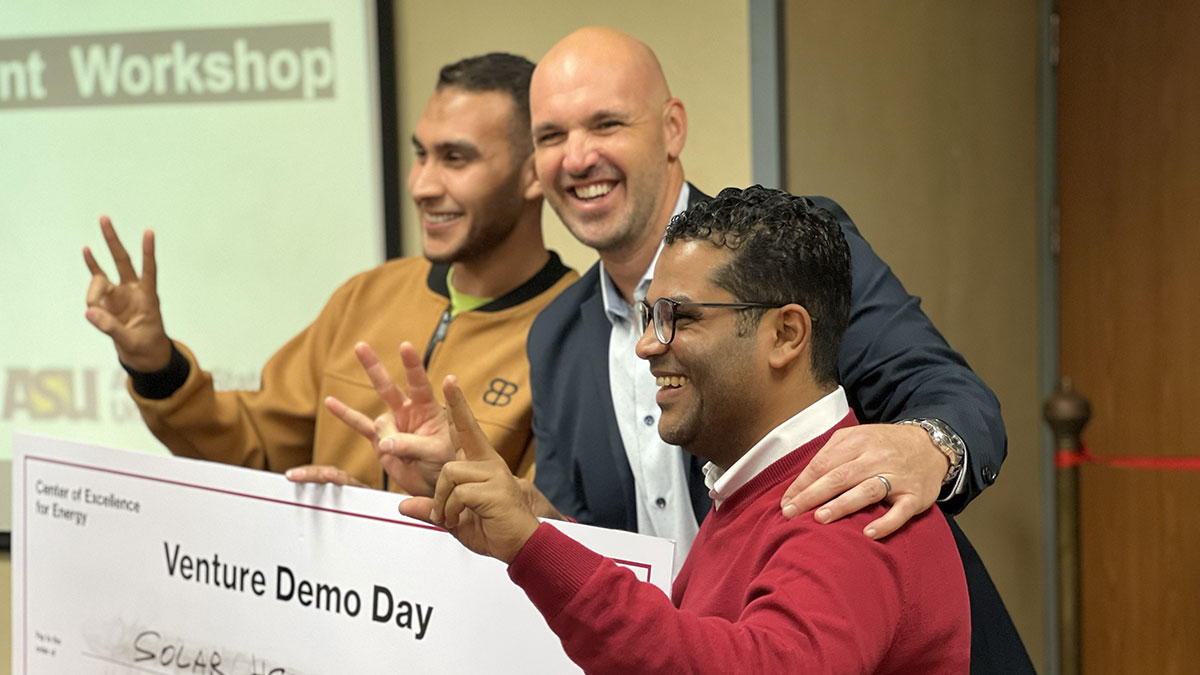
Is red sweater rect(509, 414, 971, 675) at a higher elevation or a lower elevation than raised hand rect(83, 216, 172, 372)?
lower

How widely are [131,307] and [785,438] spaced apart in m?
1.38

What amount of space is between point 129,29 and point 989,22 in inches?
84.8

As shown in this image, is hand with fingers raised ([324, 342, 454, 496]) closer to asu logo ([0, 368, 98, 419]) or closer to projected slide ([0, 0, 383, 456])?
projected slide ([0, 0, 383, 456])

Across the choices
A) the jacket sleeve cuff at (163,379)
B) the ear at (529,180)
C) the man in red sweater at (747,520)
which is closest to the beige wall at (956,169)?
the ear at (529,180)

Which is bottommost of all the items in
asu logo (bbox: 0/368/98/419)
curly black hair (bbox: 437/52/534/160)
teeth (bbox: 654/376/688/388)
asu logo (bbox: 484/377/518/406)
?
asu logo (bbox: 0/368/98/419)

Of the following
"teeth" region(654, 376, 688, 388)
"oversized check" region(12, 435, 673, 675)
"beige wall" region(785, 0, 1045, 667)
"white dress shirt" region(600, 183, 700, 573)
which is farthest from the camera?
"beige wall" region(785, 0, 1045, 667)

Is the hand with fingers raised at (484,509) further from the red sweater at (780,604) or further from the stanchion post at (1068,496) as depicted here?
the stanchion post at (1068,496)

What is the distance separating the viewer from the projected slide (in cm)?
281

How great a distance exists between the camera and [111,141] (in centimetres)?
290

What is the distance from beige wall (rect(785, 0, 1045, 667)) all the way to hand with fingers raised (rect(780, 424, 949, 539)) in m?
1.36

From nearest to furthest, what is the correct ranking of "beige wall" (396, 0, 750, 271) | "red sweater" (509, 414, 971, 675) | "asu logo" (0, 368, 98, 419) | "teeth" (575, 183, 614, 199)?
"red sweater" (509, 414, 971, 675), "teeth" (575, 183, 614, 199), "beige wall" (396, 0, 750, 271), "asu logo" (0, 368, 98, 419)

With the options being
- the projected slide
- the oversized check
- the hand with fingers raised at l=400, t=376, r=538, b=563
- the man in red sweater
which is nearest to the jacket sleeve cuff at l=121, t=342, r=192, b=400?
the oversized check

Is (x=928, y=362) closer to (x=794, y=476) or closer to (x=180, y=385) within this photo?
(x=794, y=476)

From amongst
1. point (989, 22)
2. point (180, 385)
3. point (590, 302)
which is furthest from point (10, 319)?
point (989, 22)
